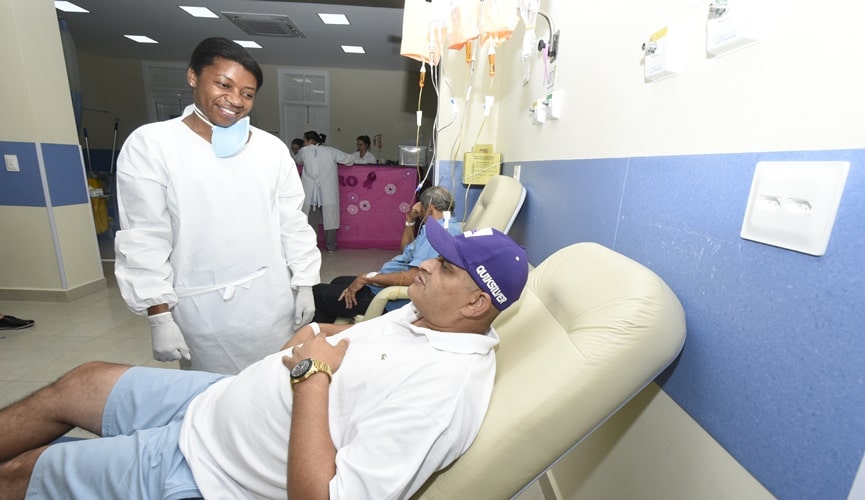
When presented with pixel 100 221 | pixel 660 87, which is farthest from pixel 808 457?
pixel 100 221

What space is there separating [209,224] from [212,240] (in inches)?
2.2

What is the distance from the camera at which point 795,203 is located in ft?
1.87

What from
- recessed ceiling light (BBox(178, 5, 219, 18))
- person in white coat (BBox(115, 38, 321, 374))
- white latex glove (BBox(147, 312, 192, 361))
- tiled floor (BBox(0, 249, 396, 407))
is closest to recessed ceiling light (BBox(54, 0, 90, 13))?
recessed ceiling light (BBox(178, 5, 219, 18))

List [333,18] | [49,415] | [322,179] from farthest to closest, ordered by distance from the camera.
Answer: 1. [333,18]
2. [322,179]
3. [49,415]

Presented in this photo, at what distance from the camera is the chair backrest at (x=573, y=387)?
71 centimetres

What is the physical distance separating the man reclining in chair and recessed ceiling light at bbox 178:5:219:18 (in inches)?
223

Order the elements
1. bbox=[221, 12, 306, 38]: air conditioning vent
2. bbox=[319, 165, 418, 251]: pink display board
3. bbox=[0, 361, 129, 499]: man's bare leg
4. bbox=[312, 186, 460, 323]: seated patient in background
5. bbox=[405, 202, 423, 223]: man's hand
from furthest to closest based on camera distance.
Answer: bbox=[221, 12, 306, 38]: air conditioning vent < bbox=[319, 165, 418, 251]: pink display board < bbox=[405, 202, 423, 223]: man's hand < bbox=[312, 186, 460, 323]: seated patient in background < bbox=[0, 361, 129, 499]: man's bare leg

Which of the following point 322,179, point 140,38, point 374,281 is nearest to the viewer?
point 374,281

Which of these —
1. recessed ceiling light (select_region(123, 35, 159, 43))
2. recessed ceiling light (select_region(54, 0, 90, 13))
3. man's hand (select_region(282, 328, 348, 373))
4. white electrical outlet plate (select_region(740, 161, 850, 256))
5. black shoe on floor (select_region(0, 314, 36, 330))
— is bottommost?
black shoe on floor (select_region(0, 314, 36, 330))

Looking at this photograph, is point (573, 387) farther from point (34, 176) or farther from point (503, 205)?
point (34, 176)

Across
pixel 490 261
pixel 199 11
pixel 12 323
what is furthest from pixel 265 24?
pixel 490 261

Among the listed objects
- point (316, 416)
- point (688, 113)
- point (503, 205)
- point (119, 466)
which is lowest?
point (119, 466)

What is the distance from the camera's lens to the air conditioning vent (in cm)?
512

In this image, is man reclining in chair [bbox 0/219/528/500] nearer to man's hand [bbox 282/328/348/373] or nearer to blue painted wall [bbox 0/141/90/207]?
man's hand [bbox 282/328/348/373]
